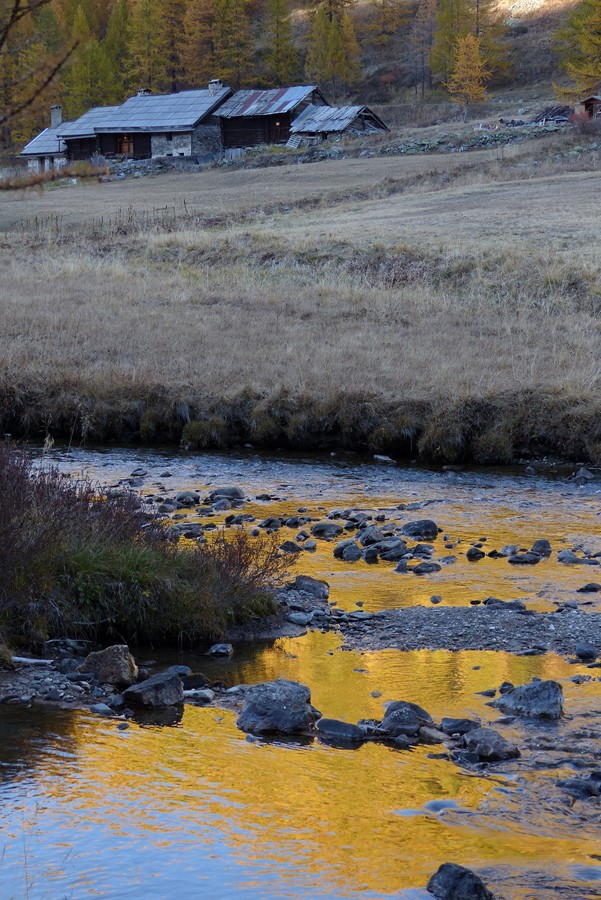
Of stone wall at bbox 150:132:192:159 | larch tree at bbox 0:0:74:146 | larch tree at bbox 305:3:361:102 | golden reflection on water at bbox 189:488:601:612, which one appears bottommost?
golden reflection on water at bbox 189:488:601:612

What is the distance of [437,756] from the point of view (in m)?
6.73

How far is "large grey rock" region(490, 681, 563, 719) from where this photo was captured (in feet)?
23.8

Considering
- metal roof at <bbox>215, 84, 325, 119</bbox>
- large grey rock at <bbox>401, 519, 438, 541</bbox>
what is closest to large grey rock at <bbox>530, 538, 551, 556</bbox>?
large grey rock at <bbox>401, 519, 438, 541</bbox>

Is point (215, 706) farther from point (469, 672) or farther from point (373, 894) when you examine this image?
point (373, 894)

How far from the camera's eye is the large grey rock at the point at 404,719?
7.04 metres

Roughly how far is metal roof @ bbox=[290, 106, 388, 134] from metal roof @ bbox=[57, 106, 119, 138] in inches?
665

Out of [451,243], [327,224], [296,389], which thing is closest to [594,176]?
[327,224]

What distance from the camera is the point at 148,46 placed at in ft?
349

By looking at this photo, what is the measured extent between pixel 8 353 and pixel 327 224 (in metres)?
21.3

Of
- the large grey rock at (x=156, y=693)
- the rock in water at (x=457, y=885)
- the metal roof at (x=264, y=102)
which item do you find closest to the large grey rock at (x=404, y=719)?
the large grey rock at (x=156, y=693)

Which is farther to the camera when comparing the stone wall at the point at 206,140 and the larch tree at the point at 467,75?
the larch tree at the point at 467,75

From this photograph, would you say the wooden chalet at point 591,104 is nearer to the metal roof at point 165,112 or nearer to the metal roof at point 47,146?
the metal roof at point 165,112

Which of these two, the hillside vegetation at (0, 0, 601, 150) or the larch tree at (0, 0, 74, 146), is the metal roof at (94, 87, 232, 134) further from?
the larch tree at (0, 0, 74, 146)

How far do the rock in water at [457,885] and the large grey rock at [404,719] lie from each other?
6.36ft
